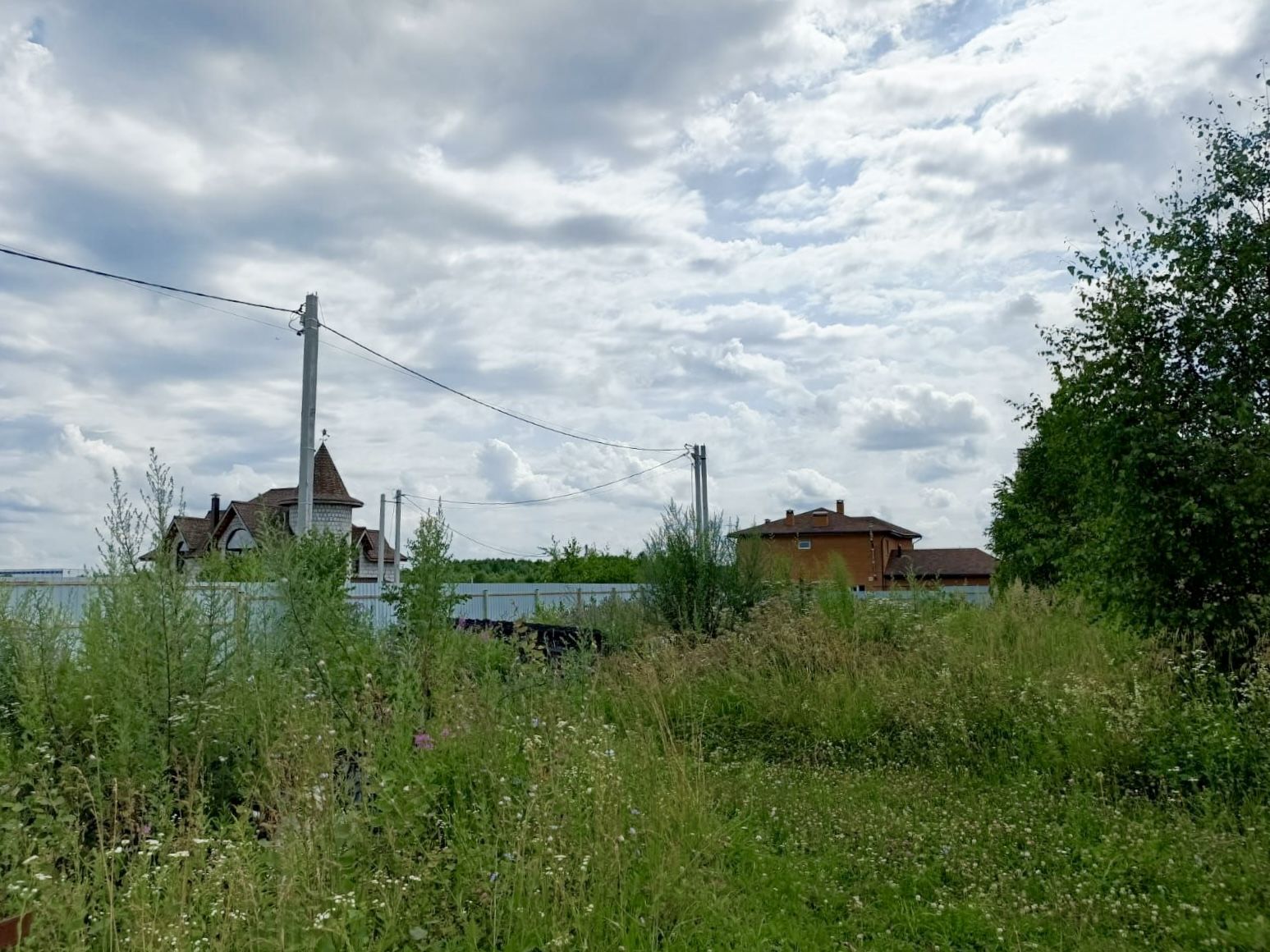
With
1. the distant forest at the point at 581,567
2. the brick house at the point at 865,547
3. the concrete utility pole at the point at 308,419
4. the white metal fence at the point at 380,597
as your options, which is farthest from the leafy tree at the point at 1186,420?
the brick house at the point at 865,547

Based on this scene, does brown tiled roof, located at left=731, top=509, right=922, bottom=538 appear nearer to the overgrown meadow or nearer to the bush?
the bush

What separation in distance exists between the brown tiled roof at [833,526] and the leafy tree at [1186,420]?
135ft

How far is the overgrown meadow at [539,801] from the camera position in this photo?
3.61 meters

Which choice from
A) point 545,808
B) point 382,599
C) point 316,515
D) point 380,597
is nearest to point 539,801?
point 545,808

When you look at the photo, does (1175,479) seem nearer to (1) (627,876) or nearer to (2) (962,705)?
(2) (962,705)

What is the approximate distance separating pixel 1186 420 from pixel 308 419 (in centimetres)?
1018

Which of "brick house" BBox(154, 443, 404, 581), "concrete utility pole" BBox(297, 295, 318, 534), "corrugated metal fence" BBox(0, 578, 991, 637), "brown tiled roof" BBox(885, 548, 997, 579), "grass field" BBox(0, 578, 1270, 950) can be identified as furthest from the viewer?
"brown tiled roof" BBox(885, 548, 997, 579)

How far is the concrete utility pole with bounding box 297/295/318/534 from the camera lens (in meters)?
12.4

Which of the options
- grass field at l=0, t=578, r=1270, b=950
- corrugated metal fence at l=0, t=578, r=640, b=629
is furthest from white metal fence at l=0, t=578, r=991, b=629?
grass field at l=0, t=578, r=1270, b=950

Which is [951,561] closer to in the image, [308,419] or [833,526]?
[833,526]

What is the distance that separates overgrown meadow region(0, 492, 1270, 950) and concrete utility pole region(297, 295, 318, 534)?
5.16m

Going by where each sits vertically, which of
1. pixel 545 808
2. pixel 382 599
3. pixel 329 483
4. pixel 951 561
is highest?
pixel 329 483

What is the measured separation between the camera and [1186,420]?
8.27 meters

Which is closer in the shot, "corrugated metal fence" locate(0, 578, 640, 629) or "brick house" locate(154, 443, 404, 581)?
"corrugated metal fence" locate(0, 578, 640, 629)
